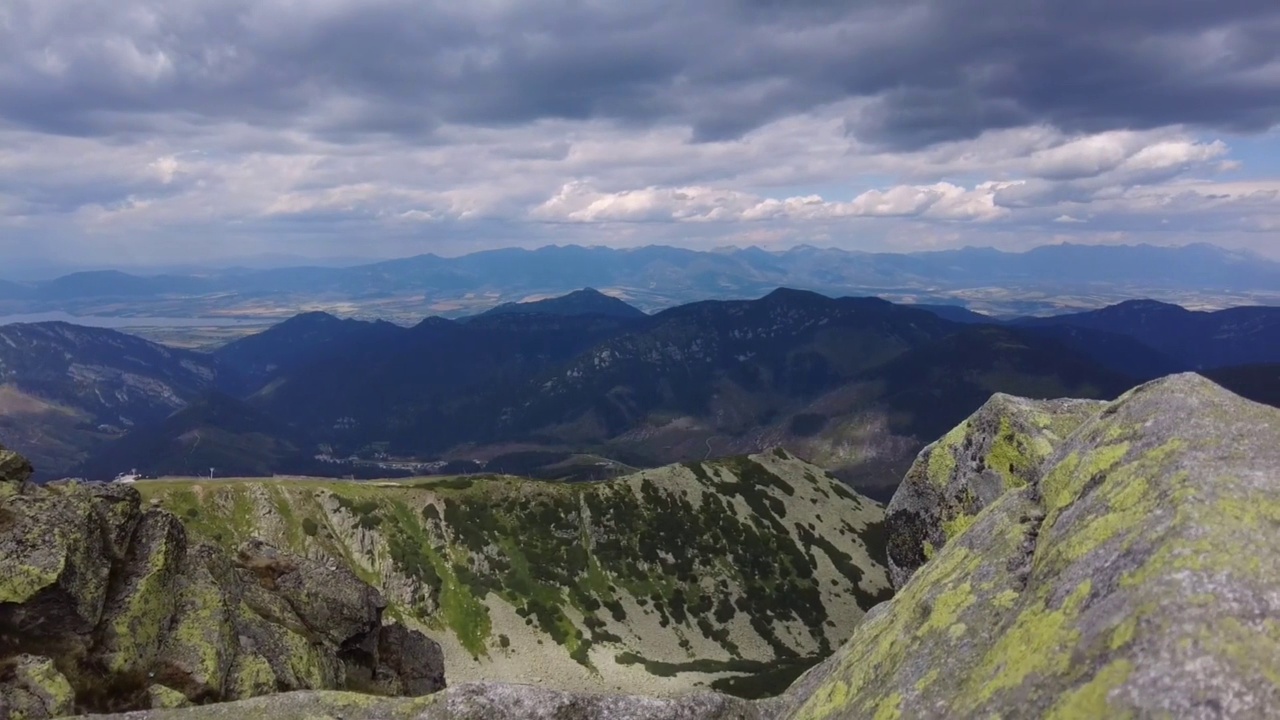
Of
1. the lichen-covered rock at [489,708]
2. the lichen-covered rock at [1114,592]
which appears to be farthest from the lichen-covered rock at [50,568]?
the lichen-covered rock at [1114,592]

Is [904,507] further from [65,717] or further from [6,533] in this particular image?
[6,533]

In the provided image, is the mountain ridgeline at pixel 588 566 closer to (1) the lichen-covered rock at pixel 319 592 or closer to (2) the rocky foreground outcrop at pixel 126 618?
(1) the lichen-covered rock at pixel 319 592

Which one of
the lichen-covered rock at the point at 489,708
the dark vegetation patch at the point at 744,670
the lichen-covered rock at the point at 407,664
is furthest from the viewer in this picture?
the dark vegetation patch at the point at 744,670

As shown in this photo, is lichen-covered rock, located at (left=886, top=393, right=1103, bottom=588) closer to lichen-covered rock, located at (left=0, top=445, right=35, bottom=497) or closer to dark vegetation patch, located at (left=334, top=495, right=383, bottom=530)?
lichen-covered rock, located at (left=0, top=445, right=35, bottom=497)

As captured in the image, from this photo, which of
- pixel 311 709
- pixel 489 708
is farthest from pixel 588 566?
pixel 489 708

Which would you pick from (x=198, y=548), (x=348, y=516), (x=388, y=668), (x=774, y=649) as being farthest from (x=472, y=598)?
(x=198, y=548)

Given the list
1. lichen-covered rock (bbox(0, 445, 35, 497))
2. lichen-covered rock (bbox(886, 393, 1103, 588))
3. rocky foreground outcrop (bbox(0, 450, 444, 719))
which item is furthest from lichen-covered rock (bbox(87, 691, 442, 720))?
lichen-covered rock (bbox(886, 393, 1103, 588))
